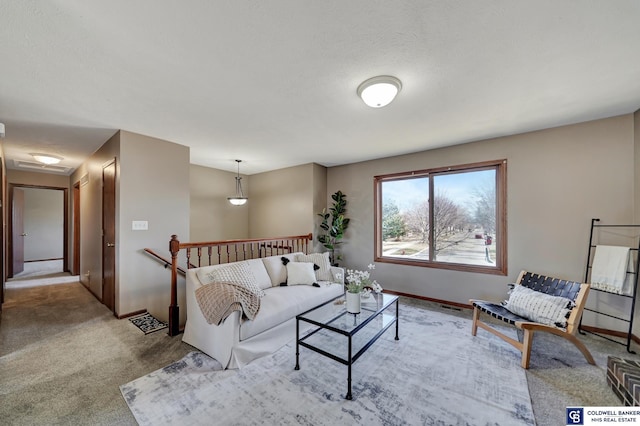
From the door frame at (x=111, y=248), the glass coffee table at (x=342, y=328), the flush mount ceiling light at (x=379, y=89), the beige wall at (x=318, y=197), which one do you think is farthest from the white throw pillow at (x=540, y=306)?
the door frame at (x=111, y=248)

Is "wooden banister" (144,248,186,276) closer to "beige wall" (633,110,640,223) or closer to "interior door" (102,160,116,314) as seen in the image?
"interior door" (102,160,116,314)

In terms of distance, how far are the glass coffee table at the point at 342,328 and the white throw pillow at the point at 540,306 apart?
1247 millimetres

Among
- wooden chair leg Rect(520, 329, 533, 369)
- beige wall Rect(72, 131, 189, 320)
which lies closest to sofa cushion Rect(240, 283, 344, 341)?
beige wall Rect(72, 131, 189, 320)

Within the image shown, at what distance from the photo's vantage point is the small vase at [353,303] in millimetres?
2344

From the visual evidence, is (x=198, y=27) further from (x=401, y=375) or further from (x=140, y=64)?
(x=401, y=375)

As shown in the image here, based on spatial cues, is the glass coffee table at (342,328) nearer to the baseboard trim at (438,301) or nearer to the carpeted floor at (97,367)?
the carpeted floor at (97,367)

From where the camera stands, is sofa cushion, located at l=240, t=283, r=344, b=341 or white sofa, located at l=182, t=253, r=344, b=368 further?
sofa cushion, located at l=240, t=283, r=344, b=341

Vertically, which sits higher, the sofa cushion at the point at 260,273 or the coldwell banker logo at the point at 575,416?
the sofa cushion at the point at 260,273

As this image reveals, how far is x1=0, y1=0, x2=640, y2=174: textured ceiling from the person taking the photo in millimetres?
1371

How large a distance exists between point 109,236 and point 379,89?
13.1 ft

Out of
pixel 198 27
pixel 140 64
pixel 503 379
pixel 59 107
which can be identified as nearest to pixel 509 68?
pixel 198 27

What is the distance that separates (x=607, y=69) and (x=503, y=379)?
8.61 feet

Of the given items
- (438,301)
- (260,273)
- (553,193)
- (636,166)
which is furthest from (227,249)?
(636,166)

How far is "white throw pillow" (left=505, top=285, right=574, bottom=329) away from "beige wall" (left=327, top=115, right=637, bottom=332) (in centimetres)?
86
